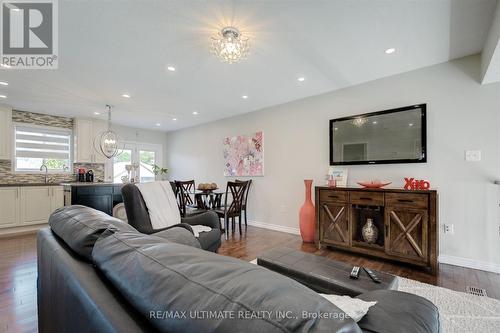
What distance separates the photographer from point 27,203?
432cm

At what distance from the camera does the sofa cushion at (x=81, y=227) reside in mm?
878

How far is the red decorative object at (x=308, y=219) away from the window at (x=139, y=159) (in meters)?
4.93

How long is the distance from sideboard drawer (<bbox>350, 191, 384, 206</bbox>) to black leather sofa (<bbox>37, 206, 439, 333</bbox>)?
2.16m

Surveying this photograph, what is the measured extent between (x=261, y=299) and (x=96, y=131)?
6500mm

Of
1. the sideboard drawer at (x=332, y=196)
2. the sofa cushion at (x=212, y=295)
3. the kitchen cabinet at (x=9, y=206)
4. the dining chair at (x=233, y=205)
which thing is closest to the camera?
the sofa cushion at (x=212, y=295)

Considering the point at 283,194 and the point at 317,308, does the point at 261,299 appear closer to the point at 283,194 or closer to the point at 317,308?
the point at 317,308

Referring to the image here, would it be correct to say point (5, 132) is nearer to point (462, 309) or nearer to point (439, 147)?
point (462, 309)

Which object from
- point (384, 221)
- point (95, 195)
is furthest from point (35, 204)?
point (384, 221)

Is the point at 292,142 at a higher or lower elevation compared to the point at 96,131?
lower

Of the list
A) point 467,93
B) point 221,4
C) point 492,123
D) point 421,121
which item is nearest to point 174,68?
point 221,4

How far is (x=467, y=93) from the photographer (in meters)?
2.63

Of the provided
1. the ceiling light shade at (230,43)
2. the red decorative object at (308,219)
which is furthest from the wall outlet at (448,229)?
the ceiling light shade at (230,43)

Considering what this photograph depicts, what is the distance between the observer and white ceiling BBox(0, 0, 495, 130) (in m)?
1.88

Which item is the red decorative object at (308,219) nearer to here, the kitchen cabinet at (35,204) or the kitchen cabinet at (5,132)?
the kitchen cabinet at (35,204)
